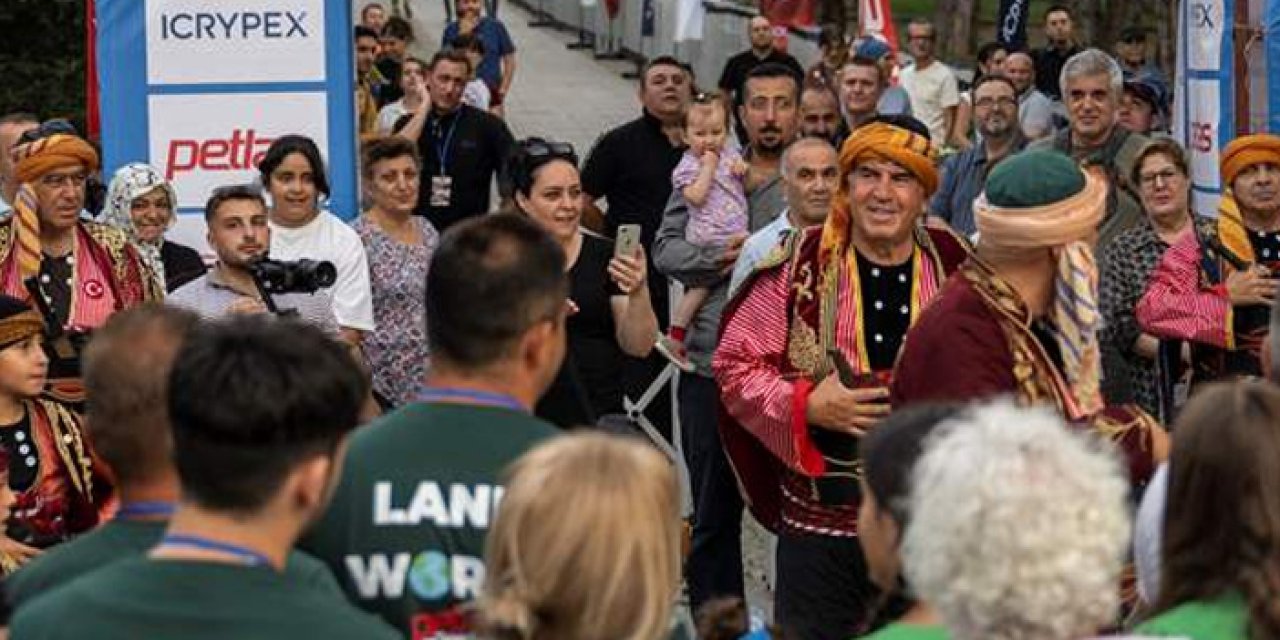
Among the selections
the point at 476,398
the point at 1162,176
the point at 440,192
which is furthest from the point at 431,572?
the point at 440,192

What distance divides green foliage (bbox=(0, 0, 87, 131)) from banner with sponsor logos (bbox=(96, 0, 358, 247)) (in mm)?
7558

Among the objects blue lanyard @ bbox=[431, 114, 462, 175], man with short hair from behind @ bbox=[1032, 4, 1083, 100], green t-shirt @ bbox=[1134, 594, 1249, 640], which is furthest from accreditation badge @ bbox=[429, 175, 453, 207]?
green t-shirt @ bbox=[1134, 594, 1249, 640]

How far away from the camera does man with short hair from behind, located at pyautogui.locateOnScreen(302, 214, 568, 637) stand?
4.76 metres

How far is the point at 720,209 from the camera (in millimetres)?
10367

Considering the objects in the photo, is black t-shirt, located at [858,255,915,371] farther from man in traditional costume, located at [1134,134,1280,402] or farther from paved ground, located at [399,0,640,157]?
paved ground, located at [399,0,640,157]

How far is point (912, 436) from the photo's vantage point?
4434 millimetres

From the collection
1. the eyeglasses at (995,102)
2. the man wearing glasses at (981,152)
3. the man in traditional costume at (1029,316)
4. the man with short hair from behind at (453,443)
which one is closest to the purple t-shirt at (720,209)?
the man wearing glasses at (981,152)

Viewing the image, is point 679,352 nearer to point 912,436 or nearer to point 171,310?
point 171,310

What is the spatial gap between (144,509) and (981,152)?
8.25m

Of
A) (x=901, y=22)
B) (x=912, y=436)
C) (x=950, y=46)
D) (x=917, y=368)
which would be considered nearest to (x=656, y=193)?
(x=917, y=368)

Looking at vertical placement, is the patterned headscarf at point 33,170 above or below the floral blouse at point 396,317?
above

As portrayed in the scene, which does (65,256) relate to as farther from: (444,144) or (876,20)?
(876,20)

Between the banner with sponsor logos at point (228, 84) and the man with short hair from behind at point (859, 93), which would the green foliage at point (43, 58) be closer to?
the man with short hair from behind at point (859, 93)

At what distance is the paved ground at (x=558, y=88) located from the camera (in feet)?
94.2
